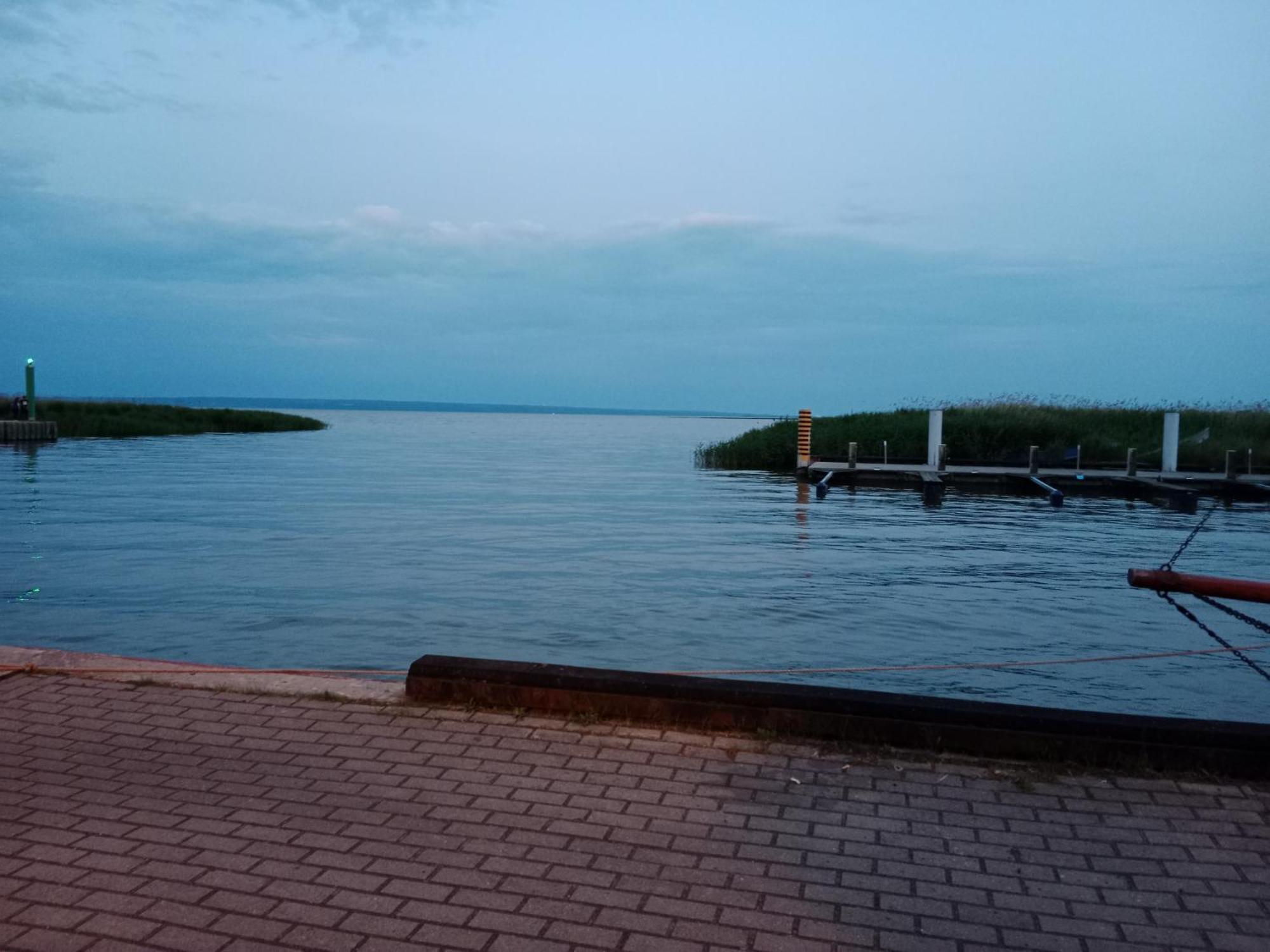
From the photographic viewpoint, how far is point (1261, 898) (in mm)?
4012

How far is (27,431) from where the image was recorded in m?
53.3

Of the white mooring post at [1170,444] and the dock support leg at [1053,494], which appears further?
the white mooring post at [1170,444]

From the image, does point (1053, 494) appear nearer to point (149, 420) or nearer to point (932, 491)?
point (932, 491)

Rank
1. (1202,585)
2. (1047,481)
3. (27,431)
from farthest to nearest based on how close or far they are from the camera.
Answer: (27,431)
(1047,481)
(1202,585)

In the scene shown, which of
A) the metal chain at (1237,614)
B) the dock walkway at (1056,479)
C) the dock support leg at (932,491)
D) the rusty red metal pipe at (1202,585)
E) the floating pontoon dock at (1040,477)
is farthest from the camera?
the dock walkway at (1056,479)

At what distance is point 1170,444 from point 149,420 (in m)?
61.9

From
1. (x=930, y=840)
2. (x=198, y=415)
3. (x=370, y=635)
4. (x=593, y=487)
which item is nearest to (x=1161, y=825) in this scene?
(x=930, y=840)

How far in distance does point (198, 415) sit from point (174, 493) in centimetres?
5549

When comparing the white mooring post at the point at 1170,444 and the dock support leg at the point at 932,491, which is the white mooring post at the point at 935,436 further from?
the white mooring post at the point at 1170,444

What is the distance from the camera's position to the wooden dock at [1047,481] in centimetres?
3119

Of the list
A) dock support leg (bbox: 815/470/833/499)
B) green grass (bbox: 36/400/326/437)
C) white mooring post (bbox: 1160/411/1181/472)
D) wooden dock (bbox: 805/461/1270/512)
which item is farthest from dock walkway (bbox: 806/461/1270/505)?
green grass (bbox: 36/400/326/437)

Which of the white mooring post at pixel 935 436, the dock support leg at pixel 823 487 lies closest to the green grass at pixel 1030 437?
the white mooring post at pixel 935 436

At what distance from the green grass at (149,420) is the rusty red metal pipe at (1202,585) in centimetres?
6416

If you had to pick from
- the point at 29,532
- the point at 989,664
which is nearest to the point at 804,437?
the point at 29,532
